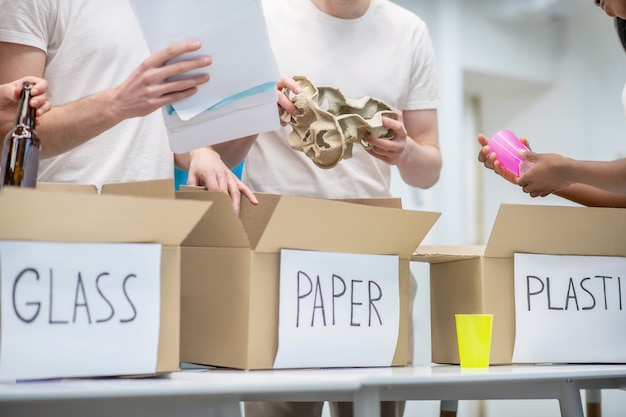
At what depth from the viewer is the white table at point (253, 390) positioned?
2.66 feet

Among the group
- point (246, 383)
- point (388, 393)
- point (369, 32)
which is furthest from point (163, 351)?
point (369, 32)

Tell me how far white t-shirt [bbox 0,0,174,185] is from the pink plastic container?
0.68 metres

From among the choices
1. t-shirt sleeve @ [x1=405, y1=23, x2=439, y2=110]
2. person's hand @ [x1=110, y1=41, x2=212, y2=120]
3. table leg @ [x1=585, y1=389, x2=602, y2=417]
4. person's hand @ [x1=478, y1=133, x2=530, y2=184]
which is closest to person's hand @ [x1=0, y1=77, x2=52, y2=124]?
person's hand @ [x1=110, y1=41, x2=212, y2=120]

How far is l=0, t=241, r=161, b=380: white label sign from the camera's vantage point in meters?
0.85

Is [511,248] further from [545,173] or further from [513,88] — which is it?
[513,88]

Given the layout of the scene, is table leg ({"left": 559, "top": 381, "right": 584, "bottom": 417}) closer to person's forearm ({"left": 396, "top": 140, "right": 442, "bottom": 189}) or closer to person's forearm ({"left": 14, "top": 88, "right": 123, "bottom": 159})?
person's forearm ({"left": 396, "top": 140, "right": 442, "bottom": 189})

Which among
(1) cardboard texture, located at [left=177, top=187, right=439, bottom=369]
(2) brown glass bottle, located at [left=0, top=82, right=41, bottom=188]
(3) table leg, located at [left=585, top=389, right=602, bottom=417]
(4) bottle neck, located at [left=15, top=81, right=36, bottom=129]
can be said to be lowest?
(3) table leg, located at [left=585, top=389, right=602, bottom=417]

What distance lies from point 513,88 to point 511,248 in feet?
15.1

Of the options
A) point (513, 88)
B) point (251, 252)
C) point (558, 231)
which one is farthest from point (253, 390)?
point (513, 88)

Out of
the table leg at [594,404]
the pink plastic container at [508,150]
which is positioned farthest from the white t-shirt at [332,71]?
the table leg at [594,404]

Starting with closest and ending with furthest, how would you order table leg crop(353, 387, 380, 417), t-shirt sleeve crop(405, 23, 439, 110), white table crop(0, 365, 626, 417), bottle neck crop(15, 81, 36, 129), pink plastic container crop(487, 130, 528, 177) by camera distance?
white table crop(0, 365, 626, 417), table leg crop(353, 387, 380, 417), bottle neck crop(15, 81, 36, 129), pink plastic container crop(487, 130, 528, 177), t-shirt sleeve crop(405, 23, 439, 110)

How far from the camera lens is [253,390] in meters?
0.84

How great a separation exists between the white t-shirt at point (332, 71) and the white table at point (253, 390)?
581 millimetres

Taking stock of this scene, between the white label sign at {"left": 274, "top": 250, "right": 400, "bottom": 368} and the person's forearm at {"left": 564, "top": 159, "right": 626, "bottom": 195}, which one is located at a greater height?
the person's forearm at {"left": 564, "top": 159, "right": 626, "bottom": 195}
